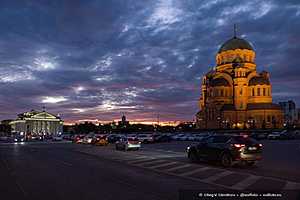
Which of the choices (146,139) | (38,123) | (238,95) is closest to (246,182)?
(146,139)

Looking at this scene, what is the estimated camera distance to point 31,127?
186 metres

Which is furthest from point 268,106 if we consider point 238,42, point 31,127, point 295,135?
point 31,127

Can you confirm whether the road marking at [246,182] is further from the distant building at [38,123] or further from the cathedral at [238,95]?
the distant building at [38,123]

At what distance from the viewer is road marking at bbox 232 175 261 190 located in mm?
12438

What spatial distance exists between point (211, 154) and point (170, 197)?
10.8 m

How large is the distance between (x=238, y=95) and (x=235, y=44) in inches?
644

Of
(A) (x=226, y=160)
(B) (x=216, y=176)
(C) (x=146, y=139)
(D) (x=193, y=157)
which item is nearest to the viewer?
(B) (x=216, y=176)

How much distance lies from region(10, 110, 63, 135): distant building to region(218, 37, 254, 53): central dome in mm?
96259

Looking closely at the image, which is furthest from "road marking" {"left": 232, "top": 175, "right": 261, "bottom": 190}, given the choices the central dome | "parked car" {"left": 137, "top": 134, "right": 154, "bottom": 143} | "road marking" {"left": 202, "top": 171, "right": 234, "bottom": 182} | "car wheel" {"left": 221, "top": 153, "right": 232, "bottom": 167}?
the central dome

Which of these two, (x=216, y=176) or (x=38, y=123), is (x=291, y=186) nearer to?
(x=216, y=176)

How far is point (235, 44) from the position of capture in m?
123

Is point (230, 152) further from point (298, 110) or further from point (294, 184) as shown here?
point (298, 110)

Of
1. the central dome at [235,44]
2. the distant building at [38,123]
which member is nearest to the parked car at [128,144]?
the central dome at [235,44]

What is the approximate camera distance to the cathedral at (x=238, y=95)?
369 ft
